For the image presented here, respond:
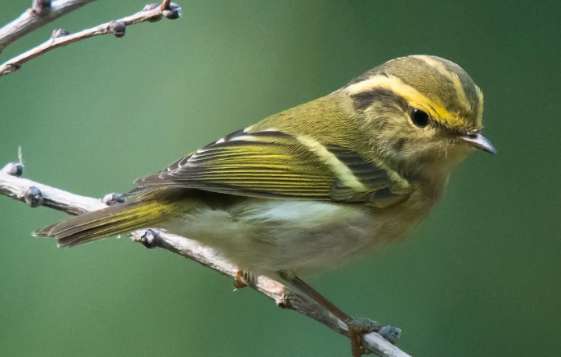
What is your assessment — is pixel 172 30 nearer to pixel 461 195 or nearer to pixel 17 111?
pixel 17 111

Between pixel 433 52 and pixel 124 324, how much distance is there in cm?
184

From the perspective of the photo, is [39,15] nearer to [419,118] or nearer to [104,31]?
[104,31]

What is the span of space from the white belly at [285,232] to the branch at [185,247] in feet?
0.41

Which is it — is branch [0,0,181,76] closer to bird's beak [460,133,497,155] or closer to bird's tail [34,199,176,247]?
bird's tail [34,199,176,247]

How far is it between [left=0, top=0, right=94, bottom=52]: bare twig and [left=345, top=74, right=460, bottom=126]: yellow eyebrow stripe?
4.30ft

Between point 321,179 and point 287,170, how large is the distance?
0.12 metres

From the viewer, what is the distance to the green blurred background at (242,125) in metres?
4.11

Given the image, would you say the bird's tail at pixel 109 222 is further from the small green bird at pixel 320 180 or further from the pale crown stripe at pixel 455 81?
the pale crown stripe at pixel 455 81

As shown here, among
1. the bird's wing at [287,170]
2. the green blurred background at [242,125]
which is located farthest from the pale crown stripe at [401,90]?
the green blurred background at [242,125]

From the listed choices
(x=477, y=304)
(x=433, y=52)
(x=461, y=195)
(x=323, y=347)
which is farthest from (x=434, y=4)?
(x=323, y=347)

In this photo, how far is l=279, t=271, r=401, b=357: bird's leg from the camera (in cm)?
358

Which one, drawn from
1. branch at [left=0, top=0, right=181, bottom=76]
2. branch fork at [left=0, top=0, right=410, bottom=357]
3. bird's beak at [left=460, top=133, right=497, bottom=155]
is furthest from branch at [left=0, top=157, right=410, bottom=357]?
bird's beak at [left=460, top=133, right=497, bottom=155]

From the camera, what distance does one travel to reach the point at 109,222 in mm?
3338

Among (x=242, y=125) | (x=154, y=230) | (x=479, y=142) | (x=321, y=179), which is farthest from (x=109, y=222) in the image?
(x=242, y=125)
